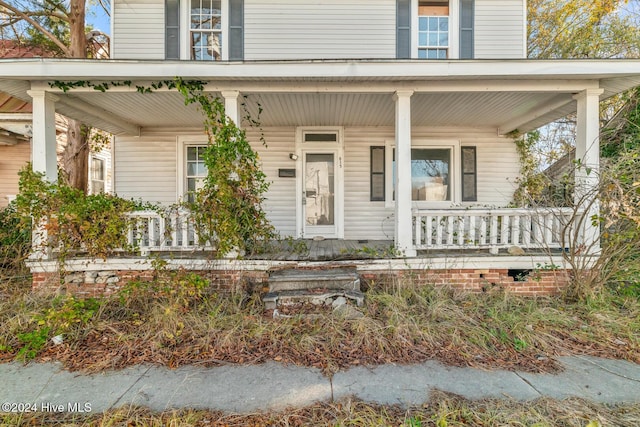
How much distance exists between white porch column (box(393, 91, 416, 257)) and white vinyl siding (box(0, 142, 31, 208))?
914 centimetres

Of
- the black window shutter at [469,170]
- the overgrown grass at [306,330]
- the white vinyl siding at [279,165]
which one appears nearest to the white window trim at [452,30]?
the black window shutter at [469,170]

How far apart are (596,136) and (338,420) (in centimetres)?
475

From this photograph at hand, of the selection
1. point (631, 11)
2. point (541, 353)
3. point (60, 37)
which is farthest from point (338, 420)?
point (631, 11)

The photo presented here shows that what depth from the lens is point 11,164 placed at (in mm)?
7805

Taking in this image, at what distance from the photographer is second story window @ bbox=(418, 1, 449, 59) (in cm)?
608

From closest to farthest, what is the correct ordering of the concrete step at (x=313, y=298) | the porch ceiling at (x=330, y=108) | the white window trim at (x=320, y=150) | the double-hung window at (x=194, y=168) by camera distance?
the concrete step at (x=313, y=298), the porch ceiling at (x=330, y=108), the white window trim at (x=320, y=150), the double-hung window at (x=194, y=168)

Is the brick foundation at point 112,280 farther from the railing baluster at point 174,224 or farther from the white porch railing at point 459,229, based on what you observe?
the railing baluster at point 174,224

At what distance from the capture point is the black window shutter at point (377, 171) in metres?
6.46

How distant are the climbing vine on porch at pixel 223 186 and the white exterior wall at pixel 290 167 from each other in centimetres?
220

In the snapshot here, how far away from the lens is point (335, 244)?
224 inches

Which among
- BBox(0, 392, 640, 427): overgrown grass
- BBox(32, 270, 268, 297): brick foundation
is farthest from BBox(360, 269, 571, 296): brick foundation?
BBox(0, 392, 640, 427): overgrown grass

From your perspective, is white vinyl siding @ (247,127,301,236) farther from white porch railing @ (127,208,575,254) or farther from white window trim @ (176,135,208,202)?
white porch railing @ (127,208,575,254)

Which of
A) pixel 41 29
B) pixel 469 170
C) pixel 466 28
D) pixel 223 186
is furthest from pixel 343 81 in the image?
pixel 41 29

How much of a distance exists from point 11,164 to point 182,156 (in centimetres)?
515
